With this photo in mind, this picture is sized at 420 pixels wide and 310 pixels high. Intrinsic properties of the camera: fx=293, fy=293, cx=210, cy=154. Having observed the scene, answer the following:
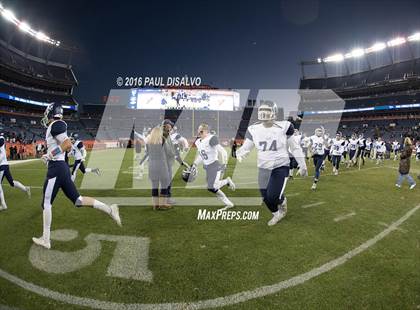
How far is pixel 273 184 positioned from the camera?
19.7 ft

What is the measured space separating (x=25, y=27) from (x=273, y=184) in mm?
57897

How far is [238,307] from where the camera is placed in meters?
3.34

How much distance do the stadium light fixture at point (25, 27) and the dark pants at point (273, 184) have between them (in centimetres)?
5080

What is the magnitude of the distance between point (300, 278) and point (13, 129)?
54.1m

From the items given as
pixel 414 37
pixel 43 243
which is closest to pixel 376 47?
pixel 414 37

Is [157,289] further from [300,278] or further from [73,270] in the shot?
[300,278]

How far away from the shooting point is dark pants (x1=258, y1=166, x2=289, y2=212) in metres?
5.98

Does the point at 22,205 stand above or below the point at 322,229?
below

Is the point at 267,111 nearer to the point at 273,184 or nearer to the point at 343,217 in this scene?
the point at 273,184

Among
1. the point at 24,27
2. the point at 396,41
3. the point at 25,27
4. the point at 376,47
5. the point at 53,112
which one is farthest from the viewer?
the point at 376,47

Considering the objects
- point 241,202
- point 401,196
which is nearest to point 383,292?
point 241,202

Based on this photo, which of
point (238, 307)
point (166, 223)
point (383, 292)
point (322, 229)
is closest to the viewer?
point (238, 307)

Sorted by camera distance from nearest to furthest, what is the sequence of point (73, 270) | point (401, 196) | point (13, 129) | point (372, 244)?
point (73, 270)
point (372, 244)
point (401, 196)
point (13, 129)

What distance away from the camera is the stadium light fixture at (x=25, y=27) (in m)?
42.7
